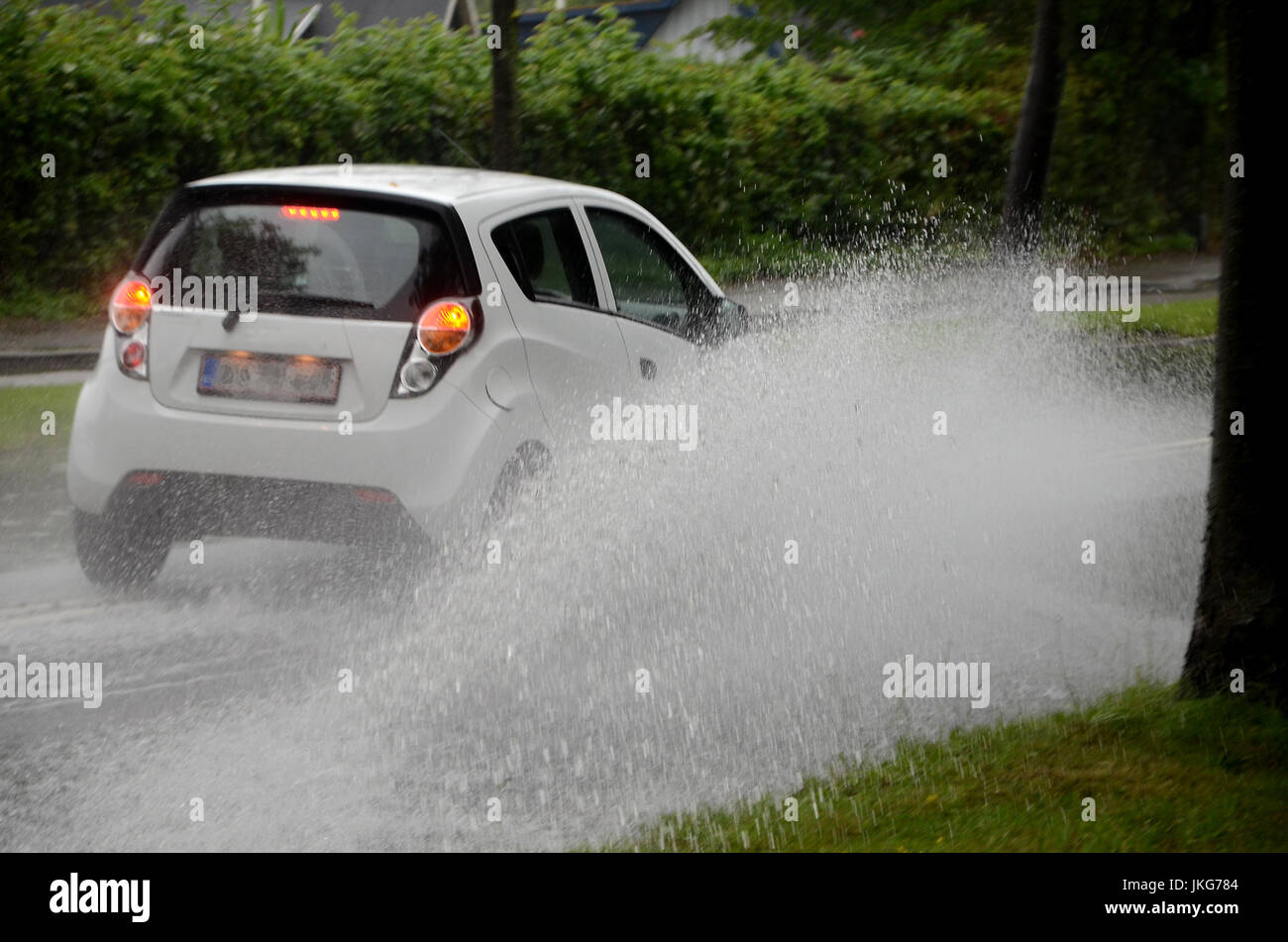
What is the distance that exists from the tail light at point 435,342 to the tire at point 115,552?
4.28ft

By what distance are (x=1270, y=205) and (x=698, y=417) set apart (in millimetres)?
3171

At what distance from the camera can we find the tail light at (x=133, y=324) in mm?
6543

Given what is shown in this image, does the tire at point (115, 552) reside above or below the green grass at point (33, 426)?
above

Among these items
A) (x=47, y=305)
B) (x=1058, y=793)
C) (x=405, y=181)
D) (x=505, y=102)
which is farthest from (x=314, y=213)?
(x=47, y=305)

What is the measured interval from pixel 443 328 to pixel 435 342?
0.22 ft

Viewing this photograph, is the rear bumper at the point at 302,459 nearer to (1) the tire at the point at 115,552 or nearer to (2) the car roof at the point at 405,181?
(1) the tire at the point at 115,552

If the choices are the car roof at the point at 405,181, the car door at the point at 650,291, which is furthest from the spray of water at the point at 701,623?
the car roof at the point at 405,181

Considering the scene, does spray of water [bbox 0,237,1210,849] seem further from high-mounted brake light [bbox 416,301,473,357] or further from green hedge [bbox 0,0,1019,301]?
green hedge [bbox 0,0,1019,301]

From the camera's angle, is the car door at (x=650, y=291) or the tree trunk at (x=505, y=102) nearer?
the car door at (x=650, y=291)

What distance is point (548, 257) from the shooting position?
284 inches

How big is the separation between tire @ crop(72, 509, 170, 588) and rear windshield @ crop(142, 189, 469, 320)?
3.42 feet

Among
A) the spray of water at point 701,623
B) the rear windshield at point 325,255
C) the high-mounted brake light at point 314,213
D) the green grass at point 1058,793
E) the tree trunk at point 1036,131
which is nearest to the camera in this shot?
the green grass at point 1058,793

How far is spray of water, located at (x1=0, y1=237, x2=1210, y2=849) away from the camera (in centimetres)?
506
